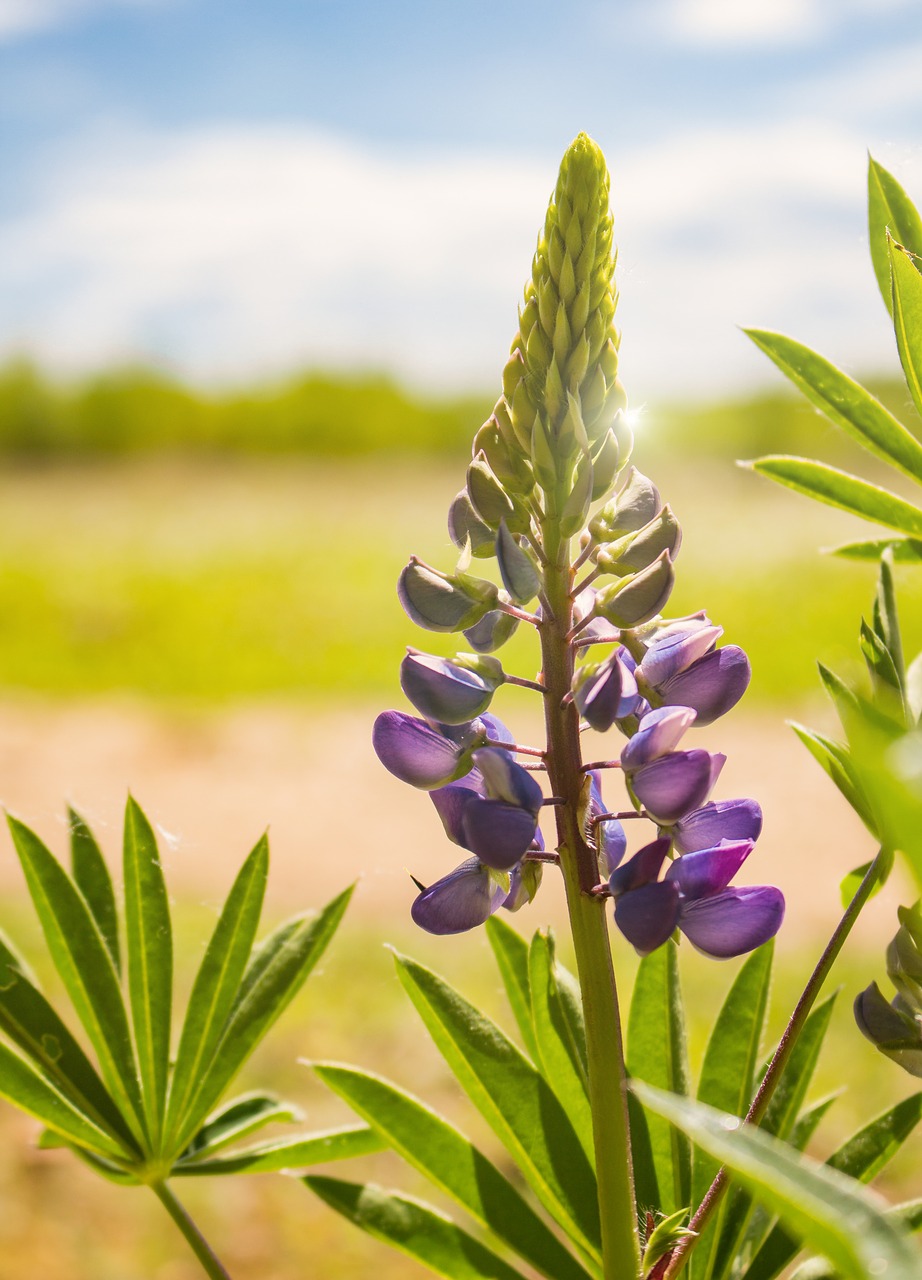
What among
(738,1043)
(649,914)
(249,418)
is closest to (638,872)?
(649,914)

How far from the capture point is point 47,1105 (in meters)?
0.57

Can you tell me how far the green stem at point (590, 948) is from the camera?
43cm

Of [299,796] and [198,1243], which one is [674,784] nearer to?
[198,1243]

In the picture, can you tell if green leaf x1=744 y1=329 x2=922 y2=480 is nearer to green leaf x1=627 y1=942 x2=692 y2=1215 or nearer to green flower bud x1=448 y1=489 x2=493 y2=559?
green flower bud x1=448 y1=489 x2=493 y2=559

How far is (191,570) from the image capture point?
33.3 ft

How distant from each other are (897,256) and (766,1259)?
18.7 inches

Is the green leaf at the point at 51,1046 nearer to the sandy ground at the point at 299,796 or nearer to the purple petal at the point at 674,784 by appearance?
the purple petal at the point at 674,784

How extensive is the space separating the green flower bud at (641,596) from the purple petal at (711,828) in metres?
0.08

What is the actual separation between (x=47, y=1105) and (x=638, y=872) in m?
0.34

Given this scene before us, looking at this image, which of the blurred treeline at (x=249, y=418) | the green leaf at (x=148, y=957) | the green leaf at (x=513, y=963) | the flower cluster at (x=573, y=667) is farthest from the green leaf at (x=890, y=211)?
the blurred treeline at (x=249, y=418)

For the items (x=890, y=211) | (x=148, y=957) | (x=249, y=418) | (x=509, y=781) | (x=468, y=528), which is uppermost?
(x=249, y=418)

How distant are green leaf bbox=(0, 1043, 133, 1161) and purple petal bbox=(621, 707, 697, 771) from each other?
0.34 meters

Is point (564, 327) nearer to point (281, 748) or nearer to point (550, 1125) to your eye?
point (550, 1125)

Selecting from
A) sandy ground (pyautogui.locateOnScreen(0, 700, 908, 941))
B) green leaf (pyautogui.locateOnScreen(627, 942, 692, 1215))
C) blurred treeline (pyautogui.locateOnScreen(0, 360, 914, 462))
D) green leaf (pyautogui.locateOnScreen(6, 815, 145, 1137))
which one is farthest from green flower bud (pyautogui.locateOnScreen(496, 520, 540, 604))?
blurred treeline (pyautogui.locateOnScreen(0, 360, 914, 462))
